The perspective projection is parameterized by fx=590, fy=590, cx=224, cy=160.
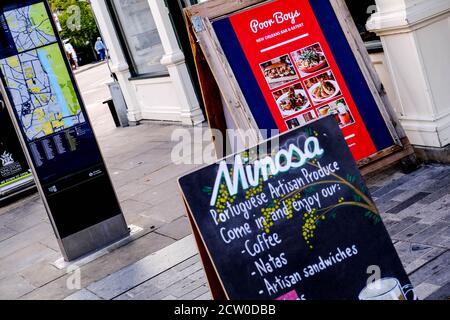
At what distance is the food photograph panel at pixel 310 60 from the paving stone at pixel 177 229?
196 centimetres

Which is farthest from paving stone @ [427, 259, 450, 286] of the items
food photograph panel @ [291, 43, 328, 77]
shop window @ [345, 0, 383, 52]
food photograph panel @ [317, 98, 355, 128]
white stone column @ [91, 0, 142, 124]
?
white stone column @ [91, 0, 142, 124]

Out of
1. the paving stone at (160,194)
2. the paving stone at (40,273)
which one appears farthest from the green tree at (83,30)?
the paving stone at (40,273)

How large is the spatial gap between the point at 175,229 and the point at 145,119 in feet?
24.0

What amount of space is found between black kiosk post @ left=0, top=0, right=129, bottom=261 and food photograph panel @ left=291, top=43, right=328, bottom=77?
2269 mm

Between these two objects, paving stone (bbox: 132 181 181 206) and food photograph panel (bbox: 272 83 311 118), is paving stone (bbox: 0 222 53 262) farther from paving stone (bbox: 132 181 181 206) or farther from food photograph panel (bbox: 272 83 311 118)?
food photograph panel (bbox: 272 83 311 118)

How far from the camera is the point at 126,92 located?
13266 mm

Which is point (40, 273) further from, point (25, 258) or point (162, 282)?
point (162, 282)

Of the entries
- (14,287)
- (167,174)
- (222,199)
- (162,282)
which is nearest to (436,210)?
(162,282)

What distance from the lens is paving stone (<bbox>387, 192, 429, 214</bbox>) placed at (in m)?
4.90

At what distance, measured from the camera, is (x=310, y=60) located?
5168mm

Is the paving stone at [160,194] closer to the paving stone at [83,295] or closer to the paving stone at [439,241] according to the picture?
the paving stone at [83,295]

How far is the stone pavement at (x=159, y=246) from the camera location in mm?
4211

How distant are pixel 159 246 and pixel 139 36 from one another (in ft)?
24.2

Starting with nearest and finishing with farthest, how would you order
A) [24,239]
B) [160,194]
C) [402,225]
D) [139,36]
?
[402,225], [160,194], [24,239], [139,36]
